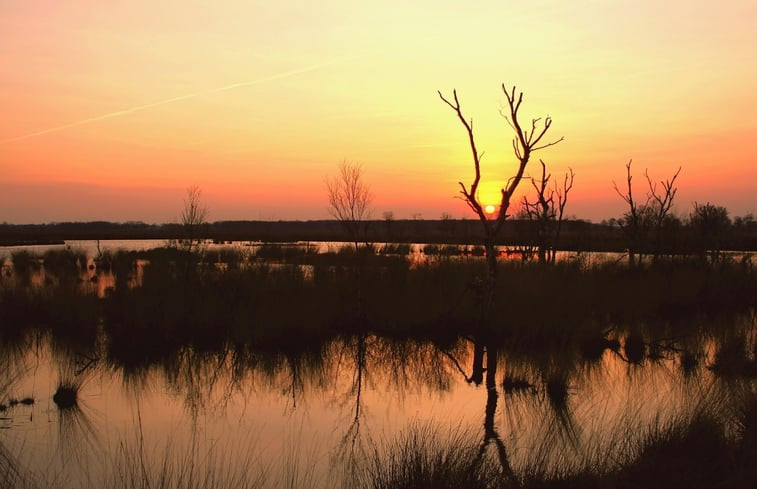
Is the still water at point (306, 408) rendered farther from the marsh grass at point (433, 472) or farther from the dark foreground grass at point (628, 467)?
the marsh grass at point (433, 472)

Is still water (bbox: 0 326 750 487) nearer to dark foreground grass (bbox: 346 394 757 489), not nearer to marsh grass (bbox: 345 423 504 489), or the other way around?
dark foreground grass (bbox: 346 394 757 489)

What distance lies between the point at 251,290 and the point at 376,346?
3.32 meters

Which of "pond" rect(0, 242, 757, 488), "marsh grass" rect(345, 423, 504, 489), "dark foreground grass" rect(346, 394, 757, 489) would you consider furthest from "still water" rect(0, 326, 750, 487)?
"marsh grass" rect(345, 423, 504, 489)

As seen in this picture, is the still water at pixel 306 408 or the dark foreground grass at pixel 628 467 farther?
the still water at pixel 306 408

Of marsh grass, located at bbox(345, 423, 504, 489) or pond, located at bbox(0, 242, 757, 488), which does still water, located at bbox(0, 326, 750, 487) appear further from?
marsh grass, located at bbox(345, 423, 504, 489)

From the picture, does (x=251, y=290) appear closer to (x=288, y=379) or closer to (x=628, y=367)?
(x=288, y=379)

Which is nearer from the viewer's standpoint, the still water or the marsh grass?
the marsh grass

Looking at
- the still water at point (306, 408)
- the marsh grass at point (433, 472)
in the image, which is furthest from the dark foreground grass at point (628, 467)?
the still water at point (306, 408)

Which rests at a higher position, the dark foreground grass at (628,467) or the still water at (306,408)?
the dark foreground grass at (628,467)

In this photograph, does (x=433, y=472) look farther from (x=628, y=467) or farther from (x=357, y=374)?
(x=357, y=374)

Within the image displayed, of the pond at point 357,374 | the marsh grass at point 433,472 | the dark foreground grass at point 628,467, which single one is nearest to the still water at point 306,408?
the pond at point 357,374

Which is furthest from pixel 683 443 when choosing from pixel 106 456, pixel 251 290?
pixel 251 290

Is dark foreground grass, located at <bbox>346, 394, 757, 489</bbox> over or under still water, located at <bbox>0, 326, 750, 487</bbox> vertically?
over

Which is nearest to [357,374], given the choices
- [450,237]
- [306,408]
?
[306,408]
